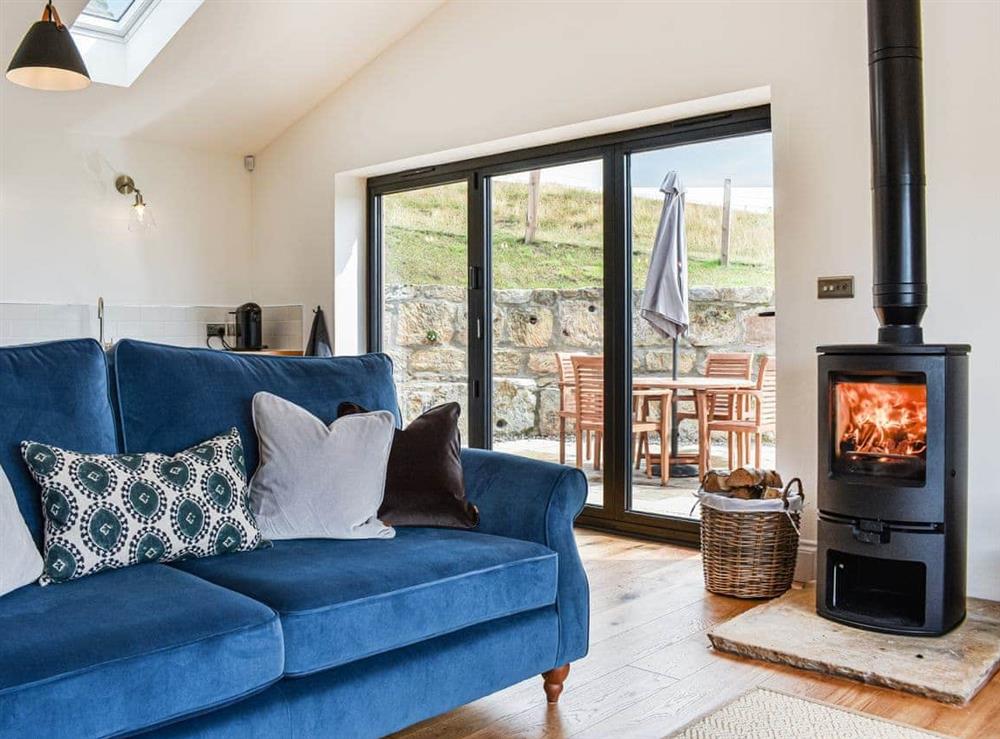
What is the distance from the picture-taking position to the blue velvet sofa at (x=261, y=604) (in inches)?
66.5

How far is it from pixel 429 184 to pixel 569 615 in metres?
3.63

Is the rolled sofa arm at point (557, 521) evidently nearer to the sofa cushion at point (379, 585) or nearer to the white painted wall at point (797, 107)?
the sofa cushion at point (379, 585)

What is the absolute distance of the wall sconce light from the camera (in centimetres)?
581

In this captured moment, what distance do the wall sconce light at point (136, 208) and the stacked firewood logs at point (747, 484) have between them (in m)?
4.02

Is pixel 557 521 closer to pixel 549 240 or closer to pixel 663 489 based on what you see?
pixel 663 489

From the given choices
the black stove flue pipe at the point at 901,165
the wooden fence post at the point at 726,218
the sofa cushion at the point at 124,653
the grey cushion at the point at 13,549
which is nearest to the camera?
the sofa cushion at the point at 124,653

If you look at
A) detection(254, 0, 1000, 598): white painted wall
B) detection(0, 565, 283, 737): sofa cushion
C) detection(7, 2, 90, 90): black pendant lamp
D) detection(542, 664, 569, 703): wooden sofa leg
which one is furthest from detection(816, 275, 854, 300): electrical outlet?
detection(7, 2, 90, 90): black pendant lamp

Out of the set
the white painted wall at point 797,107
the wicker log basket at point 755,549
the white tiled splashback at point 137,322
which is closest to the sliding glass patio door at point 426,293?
the white painted wall at point 797,107

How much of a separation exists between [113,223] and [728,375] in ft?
12.6

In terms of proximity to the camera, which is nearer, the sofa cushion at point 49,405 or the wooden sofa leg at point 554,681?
the sofa cushion at point 49,405

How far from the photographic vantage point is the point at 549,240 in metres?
4.96

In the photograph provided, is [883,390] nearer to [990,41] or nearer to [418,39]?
[990,41]

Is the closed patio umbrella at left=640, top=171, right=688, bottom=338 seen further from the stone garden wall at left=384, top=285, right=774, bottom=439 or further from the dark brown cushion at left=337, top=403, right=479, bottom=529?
the dark brown cushion at left=337, top=403, right=479, bottom=529

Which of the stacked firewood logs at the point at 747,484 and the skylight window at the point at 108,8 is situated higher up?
the skylight window at the point at 108,8
